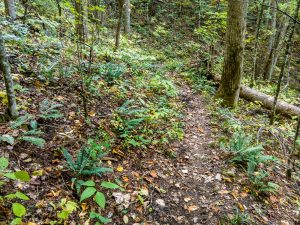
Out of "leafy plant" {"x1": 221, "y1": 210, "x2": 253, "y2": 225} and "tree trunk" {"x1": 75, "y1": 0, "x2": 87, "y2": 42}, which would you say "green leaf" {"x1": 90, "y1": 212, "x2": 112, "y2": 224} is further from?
"tree trunk" {"x1": 75, "y1": 0, "x2": 87, "y2": 42}

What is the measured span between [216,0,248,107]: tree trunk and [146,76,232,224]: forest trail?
79.1 inches

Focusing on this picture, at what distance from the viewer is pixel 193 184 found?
3904 mm

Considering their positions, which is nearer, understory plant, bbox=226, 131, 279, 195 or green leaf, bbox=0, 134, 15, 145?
green leaf, bbox=0, 134, 15, 145

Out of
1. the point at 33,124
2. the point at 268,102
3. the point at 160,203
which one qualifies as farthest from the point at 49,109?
the point at 268,102

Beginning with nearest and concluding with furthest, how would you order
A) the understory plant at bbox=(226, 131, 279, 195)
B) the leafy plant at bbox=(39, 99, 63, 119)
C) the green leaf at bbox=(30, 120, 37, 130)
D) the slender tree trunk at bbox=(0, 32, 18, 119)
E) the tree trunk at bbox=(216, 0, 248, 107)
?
the slender tree trunk at bbox=(0, 32, 18, 119) < the green leaf at bbox=(30, 120, 37, 130) < the leafy plant at bbox=(39, 99, 63, 119) < the understory plant at bbox=(226, 131, 279, 195) < the tree trunk at bbox=(216, 0, 248, 107)

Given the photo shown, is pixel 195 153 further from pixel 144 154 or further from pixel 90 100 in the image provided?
pixel 90 100

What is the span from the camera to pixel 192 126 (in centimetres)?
594

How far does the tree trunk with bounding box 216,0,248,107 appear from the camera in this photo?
6758mm

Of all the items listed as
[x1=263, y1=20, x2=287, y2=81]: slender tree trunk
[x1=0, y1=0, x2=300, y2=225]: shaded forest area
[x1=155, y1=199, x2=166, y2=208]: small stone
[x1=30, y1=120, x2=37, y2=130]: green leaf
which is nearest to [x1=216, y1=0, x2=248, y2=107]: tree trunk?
[x1=0, y1=0, x2=300, y2=225]: shaded forest area

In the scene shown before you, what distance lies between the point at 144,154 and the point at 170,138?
99 centimetres

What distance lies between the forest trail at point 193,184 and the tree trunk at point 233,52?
201 cm

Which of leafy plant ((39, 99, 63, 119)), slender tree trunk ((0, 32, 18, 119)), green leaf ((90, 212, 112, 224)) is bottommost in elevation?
green leaf ((90, 212, 112, 224))

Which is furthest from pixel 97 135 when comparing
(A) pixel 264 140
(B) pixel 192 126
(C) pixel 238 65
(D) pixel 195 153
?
(C) pixel 238 65

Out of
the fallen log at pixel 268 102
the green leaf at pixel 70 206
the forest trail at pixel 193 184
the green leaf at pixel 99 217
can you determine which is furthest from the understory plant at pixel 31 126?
the fallen log at pixel 268 102
